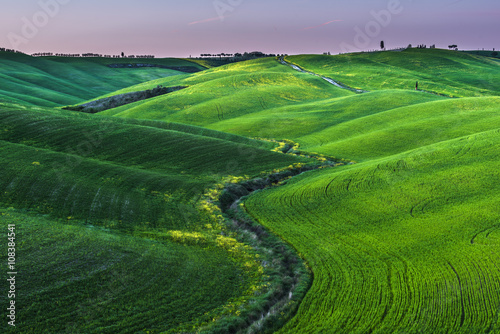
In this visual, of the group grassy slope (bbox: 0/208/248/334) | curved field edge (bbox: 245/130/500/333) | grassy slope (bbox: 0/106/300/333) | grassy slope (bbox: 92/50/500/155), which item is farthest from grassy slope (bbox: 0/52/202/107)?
curved field edge (bbox: 245/130/500/333)

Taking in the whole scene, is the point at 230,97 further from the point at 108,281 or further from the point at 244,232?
the point at 108,281

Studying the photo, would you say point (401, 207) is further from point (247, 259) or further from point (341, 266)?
point (247, 259)

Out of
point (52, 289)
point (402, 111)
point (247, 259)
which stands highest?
point (402, 111)

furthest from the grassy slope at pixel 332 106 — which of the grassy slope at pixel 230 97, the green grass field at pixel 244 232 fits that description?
the green grass field at pixel 244 232

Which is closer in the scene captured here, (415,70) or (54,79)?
(415,70)

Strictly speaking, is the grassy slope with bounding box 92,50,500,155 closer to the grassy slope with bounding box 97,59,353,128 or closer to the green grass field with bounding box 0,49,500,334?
the grassy slope with bounding box 97,59,353,128

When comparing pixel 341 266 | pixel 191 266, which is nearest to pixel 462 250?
pixel 341 266

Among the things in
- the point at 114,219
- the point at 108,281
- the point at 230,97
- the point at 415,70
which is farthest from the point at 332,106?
the point at 108,281
